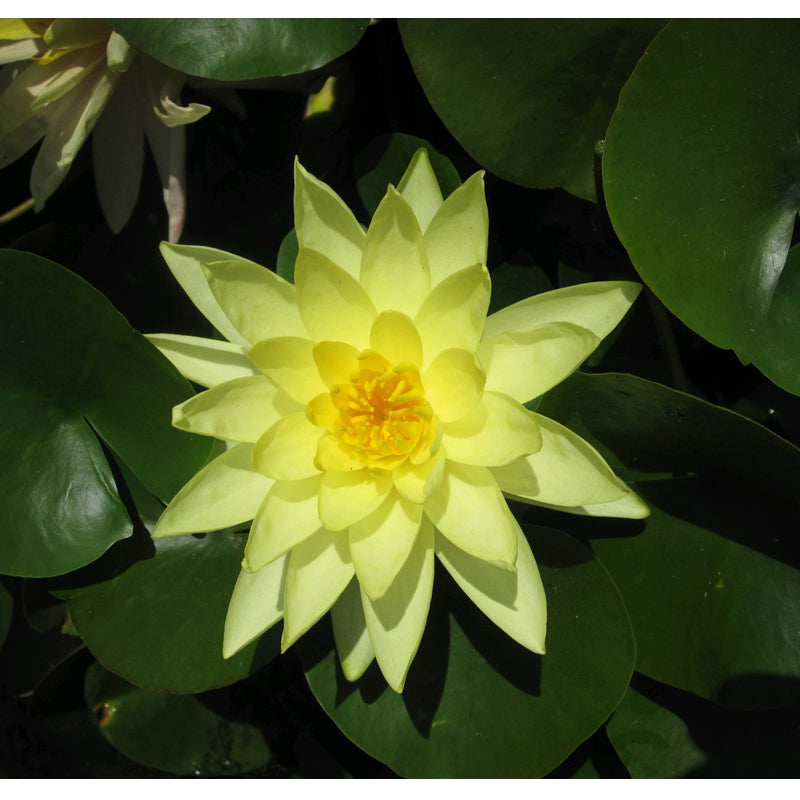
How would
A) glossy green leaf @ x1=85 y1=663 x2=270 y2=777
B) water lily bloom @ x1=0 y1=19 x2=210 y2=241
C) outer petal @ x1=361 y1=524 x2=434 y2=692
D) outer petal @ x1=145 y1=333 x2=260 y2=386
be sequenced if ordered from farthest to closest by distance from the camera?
glossy green leaf @ x1=85 y1=663 x2=270 y2=777, water lily bloom @ x1=0 y1=19 x2=210 y2=241, outer petal @ x1=145 y1=333 x2=260 y2=386, outer petal @ x1=361 y1=524 x2=434 y2=692

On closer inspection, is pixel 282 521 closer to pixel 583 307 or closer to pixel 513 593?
pixel 513 593

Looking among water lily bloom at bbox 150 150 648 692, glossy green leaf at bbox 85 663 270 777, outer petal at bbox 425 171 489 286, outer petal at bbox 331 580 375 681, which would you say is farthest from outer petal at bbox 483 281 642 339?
glossy green leaf at bbox 85 663 270 777

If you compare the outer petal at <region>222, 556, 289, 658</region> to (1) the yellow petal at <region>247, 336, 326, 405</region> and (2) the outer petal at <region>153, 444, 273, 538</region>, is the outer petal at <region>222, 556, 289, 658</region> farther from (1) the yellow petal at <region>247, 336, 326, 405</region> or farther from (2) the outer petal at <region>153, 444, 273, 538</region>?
(1) the yellow petal at <region>247, 336, 326, 405</region>

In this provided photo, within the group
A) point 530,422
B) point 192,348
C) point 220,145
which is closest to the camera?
point 530,422

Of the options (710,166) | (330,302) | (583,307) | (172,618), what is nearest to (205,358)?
(330,302)

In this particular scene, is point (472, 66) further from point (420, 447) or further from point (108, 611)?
point (108, 611)
